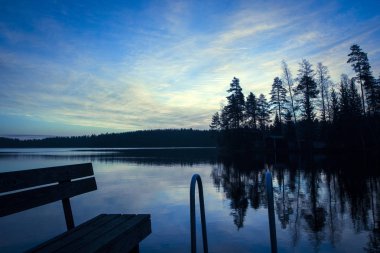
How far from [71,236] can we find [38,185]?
943mm

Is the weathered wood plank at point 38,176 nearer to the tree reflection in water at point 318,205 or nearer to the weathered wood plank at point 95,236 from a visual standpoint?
the weathered wood plank at point 95,236

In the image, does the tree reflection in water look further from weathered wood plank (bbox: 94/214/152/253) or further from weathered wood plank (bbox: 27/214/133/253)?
weathered wood plank (bbox: 27/214/133/253)

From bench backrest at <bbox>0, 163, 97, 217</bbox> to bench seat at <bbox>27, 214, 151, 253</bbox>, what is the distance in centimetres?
62

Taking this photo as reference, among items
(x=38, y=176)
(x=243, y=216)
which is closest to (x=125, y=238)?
(x=38, y=176)

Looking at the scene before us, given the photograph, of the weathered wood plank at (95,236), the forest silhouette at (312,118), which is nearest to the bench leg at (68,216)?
the weathered wood plank at (95,236)

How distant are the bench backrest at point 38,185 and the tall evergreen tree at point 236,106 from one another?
56.8 metres

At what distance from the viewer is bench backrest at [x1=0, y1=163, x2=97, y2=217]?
3.34 meters

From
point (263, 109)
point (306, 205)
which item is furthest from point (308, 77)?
point (306, 205)

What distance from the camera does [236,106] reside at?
6106 cm

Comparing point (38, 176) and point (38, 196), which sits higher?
point (38, 176)

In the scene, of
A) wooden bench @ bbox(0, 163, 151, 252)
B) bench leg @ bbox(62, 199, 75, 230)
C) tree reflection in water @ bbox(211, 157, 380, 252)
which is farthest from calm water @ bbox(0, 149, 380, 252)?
wooden bench @ bbox(0, 163, 151, 252)

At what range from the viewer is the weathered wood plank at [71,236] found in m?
3.00

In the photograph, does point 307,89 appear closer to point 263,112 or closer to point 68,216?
point 263,112

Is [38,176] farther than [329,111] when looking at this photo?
No
